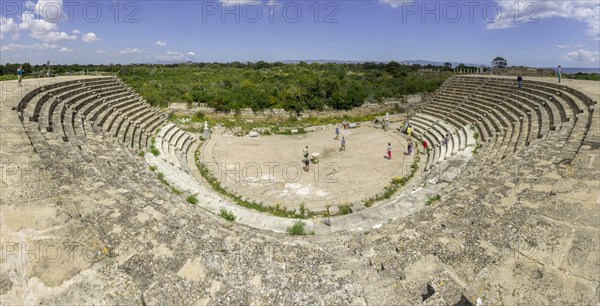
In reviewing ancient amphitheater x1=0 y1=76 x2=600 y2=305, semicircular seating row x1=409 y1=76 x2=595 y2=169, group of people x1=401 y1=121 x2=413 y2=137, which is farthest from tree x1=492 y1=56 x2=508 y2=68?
ancient amphitheater x1=0 y1=76 x2=600 y2=305

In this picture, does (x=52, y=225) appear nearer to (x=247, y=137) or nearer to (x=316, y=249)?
(x=316, y=249)

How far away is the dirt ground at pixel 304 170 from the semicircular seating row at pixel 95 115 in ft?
9.63

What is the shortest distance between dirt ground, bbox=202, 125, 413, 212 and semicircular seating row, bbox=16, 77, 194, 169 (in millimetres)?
2935

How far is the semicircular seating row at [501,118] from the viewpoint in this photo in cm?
1116

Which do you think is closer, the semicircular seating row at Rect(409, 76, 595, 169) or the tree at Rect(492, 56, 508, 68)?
the semicircular seating row at Rect(409, 76, 595, 169)

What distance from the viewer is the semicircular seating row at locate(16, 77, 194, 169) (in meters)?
11.1

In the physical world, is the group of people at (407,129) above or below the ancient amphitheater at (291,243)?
above

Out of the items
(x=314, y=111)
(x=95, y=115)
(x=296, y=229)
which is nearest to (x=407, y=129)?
(x=314, y=111)

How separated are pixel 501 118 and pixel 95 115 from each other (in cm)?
2205

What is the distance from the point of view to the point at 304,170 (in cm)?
1534

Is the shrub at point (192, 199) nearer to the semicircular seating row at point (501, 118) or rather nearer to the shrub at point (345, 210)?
the shrub at point (345, 210)

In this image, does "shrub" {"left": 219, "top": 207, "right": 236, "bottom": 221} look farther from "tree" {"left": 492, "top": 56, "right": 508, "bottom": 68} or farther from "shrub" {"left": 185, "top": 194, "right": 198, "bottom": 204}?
"tree" {"left": 492, "top": 56, "right": 508, "bottom": 68}

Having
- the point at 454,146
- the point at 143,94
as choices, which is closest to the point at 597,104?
the point at 454,146

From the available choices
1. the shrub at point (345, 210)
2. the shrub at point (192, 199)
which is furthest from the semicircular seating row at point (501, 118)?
the shrub at point (192, 199)
